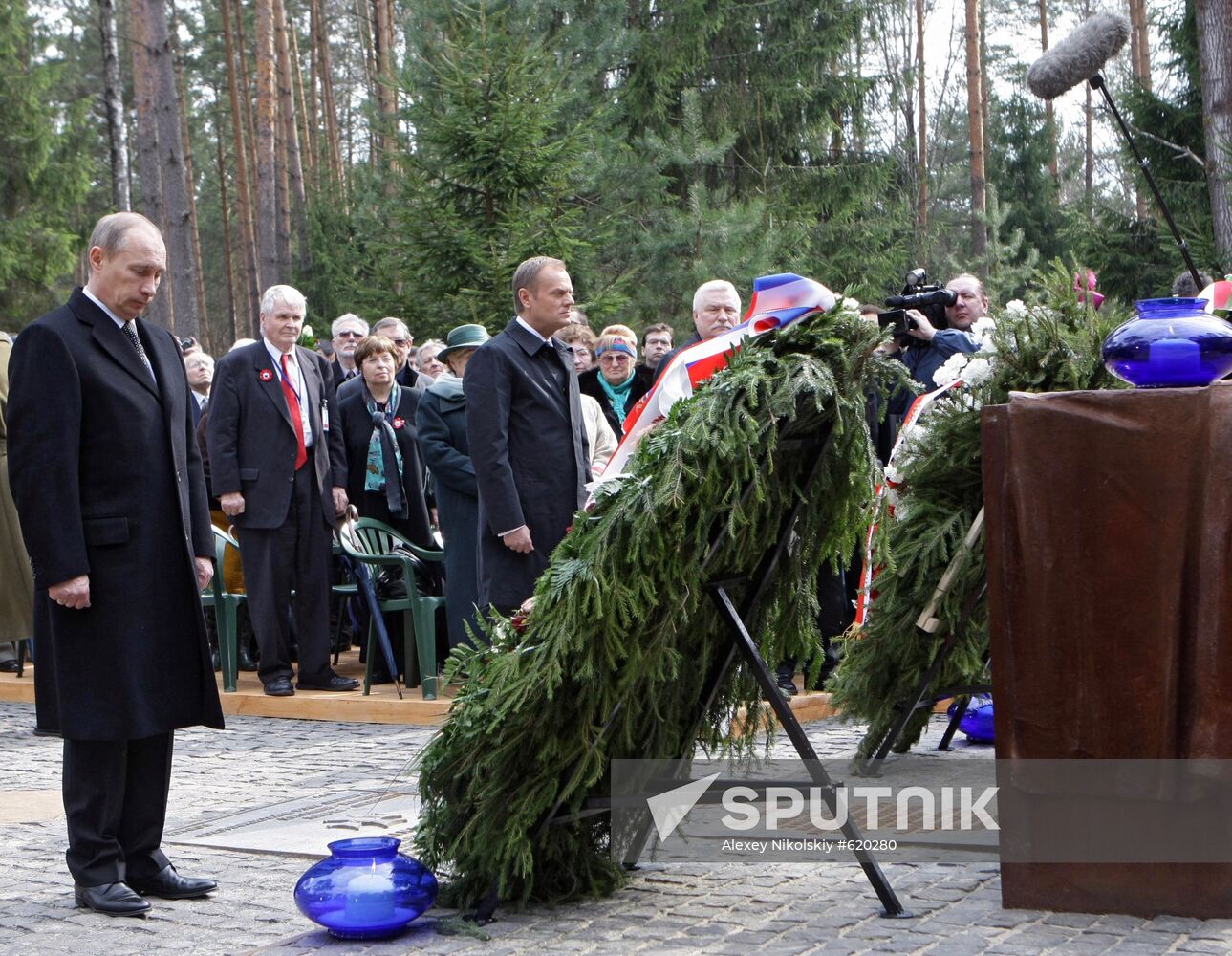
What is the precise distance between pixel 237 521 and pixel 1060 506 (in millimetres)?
5448

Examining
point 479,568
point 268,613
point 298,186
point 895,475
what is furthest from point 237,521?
point 298,186

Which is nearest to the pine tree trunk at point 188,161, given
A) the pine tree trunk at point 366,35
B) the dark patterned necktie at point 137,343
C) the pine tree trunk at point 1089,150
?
the pine tree trunk at point 366,35

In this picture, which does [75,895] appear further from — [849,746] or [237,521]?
A: [237,521]

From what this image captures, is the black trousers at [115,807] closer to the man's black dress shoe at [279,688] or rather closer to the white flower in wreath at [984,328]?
the white flower in wreath at [984,328]

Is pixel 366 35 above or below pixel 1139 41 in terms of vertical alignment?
above

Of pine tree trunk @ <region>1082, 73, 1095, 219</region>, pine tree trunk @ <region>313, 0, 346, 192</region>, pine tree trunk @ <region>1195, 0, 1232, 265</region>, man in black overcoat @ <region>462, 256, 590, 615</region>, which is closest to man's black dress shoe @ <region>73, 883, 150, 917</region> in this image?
man in black overcoat @ <region>462, 256, 590, 615</region>

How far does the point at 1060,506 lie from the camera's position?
3934 mm

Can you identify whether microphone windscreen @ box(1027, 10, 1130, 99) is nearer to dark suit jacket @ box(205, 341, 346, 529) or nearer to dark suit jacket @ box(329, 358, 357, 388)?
dark suit jacket @ box(205, 341, 346, 529)

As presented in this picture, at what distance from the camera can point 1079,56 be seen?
7422mm

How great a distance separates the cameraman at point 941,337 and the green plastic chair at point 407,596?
8.68 ft

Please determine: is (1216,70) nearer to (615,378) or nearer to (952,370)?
(615,378)

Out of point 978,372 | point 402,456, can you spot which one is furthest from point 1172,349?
point 402,456

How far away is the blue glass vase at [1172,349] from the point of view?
403 cm

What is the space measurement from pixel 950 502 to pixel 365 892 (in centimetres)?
Answer: 241
